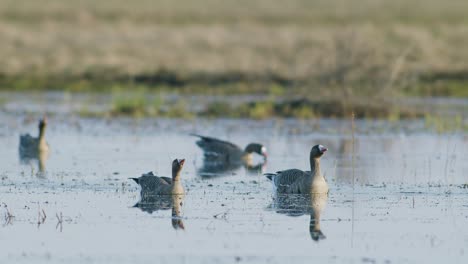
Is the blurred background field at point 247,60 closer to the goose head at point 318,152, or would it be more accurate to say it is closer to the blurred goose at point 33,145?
the blurred goose at point 33,145

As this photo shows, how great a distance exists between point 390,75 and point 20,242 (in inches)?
647

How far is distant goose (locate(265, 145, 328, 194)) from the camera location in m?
15.1

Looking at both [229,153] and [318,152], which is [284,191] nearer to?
[318,152]

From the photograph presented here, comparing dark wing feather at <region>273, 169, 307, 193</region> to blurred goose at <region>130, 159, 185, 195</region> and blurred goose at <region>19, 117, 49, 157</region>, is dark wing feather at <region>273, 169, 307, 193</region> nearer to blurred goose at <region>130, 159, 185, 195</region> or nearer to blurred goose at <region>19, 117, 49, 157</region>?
blurred goose at <region>130, 159, 185, 195</region>

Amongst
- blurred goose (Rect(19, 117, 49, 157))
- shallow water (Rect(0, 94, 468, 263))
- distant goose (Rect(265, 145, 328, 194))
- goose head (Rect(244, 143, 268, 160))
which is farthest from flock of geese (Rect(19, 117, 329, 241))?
blurred goose (Rect(19, 117, 49, 157))

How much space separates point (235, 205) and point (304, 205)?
0.86 meters

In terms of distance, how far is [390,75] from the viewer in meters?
27.0

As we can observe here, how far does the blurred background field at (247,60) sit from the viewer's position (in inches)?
1081

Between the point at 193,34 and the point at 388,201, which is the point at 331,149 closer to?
the point at 388,201

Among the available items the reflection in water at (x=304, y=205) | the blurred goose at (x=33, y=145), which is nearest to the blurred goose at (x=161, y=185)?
the reflection in water at (x=304, y=205)

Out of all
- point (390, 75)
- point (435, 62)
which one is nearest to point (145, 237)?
point (390, 75)

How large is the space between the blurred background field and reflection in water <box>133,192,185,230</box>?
11.0 metres

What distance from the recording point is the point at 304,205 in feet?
47.3

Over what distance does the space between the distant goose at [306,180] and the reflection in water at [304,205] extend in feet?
0.31
